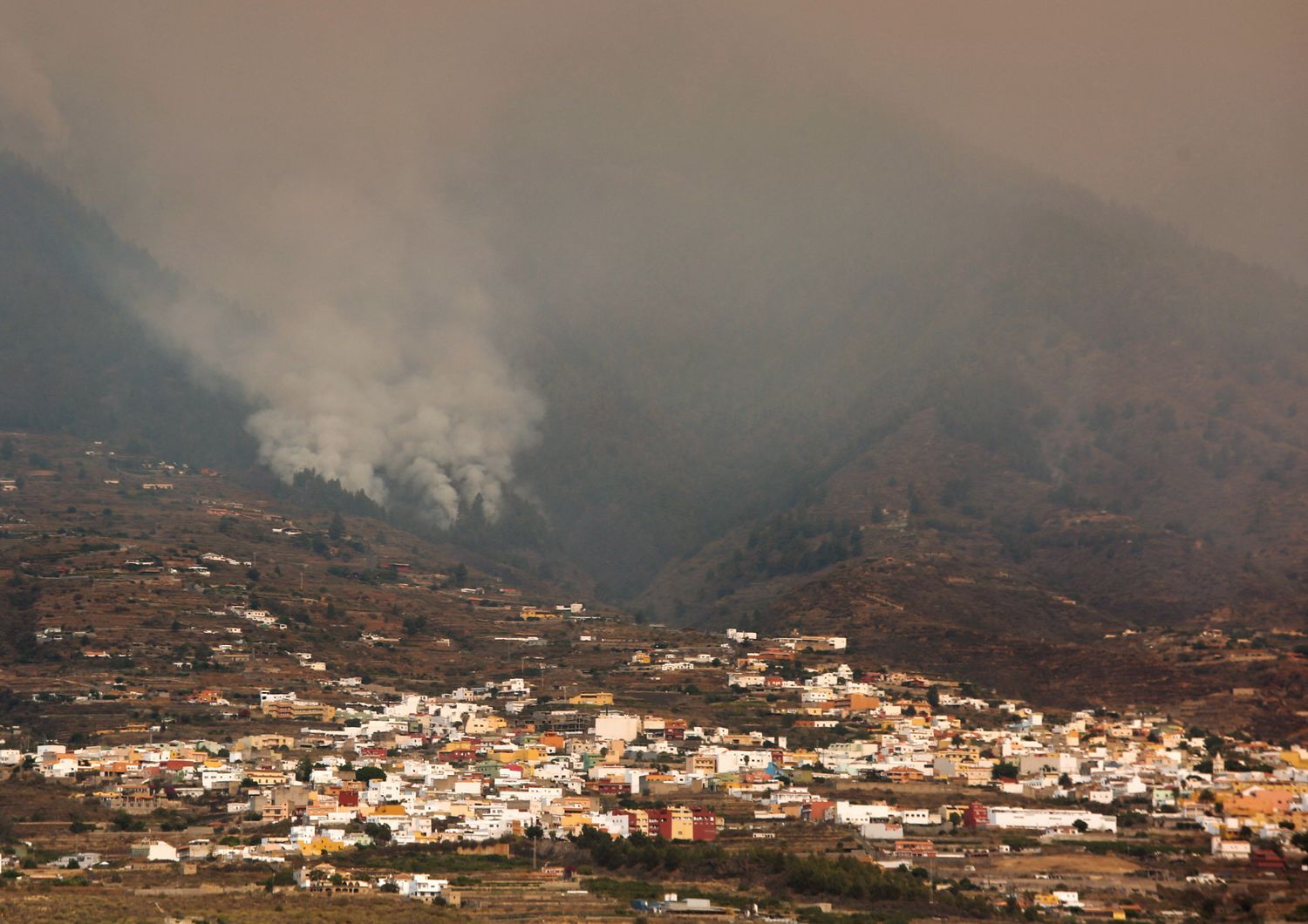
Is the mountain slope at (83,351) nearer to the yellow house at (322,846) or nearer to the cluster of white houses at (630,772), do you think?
the cluster of white houses at (630,772)

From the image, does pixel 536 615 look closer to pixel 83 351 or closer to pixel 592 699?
pixel 592 699

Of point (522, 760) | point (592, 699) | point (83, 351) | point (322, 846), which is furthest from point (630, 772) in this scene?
point (83, 351)

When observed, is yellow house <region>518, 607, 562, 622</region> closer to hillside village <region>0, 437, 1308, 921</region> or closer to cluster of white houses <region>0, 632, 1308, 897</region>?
hillside village <region>0, 437, 1308, 921</region>

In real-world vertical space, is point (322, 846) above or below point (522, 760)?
below

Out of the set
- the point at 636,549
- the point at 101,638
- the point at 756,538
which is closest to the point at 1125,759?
the point at 101,638

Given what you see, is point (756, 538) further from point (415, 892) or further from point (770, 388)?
point (415, 892)

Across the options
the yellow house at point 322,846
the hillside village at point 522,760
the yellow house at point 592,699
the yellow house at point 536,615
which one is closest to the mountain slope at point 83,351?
→ the hillside village at point 522,760

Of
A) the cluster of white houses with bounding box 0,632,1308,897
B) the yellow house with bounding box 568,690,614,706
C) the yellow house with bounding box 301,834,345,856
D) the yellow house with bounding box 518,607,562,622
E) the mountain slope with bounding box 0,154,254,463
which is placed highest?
the mountain slope with bounding box 0,154,254,463

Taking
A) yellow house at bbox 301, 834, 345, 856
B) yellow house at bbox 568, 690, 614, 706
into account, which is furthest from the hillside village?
yellow house at bbox 568, 690, 614, 706

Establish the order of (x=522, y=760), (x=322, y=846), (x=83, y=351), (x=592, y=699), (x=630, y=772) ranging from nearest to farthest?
(x=322, y=846) < (x=630, y=772) < (x=522, y=760) < (x=592, y=699) < (x=83, y=351)

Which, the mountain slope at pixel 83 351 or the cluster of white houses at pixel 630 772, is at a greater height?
the mountain slope at pixel 83 351

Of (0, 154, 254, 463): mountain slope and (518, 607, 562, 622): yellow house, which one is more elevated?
(0, 154, 254, 463): mountain slope

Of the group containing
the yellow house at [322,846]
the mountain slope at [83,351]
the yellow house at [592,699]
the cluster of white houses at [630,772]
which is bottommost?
the yellow house at [322,846]
